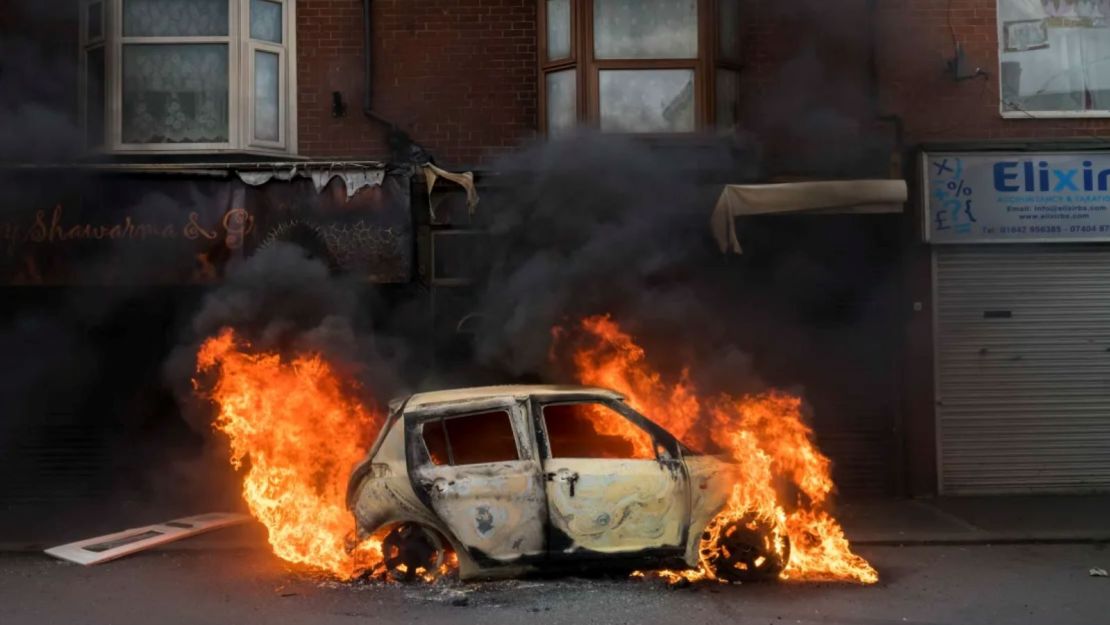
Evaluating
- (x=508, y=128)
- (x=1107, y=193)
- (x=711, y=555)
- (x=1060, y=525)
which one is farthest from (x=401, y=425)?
(x=1107, y=193)

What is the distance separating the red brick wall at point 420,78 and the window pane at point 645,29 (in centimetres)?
81

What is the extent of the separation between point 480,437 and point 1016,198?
22.2 feet

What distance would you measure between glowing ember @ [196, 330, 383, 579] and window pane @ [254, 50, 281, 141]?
2.89 meters

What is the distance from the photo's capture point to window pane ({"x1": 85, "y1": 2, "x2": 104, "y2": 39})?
10.6m

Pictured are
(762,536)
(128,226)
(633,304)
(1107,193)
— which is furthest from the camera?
(1107,193)

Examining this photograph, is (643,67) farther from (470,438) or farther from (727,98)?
(470,438)

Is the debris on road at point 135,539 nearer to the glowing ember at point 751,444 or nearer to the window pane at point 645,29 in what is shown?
the glowing ember at point 751,444

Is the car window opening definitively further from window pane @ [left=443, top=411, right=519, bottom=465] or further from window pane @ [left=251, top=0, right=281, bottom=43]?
window pane @ [left=251, top=0, right=281, bottom=43]

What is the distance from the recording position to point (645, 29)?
34.4 ft

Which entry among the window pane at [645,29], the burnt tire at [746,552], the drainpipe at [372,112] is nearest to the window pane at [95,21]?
the drainpipe at [372,112]

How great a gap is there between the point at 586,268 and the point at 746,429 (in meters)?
2.14

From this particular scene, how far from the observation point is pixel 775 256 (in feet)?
34.4

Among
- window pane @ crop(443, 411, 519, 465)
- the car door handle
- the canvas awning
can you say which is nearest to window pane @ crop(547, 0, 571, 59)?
the canvas awning

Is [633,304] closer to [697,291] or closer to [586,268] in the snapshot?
[586,268]
